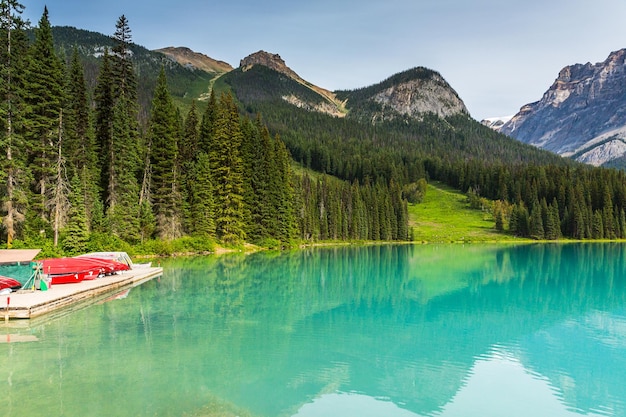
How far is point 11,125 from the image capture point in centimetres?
4169

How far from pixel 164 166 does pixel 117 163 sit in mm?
9219

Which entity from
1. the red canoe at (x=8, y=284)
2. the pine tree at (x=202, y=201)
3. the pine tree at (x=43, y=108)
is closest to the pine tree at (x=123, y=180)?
the pine tree at (x=43, y=108)

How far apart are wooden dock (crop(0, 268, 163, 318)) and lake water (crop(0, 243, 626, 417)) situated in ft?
4.06

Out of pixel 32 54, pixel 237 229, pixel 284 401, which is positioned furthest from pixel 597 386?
pixel 237 229

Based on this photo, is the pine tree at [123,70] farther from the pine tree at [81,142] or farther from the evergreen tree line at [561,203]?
the evergreen tree line at [561,203]

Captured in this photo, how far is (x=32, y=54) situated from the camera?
153 ft

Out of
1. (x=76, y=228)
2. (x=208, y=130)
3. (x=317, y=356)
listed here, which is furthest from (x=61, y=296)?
(x=208, y=130)

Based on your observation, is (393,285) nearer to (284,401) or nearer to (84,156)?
(284,401)

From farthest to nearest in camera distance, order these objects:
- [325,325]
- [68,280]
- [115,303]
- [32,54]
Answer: [32,54] < [68,280] < [115,303] < [325,325]

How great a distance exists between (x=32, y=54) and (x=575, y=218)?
140 meters

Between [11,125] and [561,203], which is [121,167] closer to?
[11,125]

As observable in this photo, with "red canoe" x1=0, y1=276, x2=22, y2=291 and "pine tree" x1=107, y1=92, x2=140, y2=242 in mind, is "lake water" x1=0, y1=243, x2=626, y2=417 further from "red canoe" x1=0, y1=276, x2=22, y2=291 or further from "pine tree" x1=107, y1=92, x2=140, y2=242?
"pine tree" x1=107, y1=92, x2=140, y2=242

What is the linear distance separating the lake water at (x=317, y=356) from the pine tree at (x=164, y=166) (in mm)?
32088

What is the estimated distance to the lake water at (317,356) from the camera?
39.9 feet
